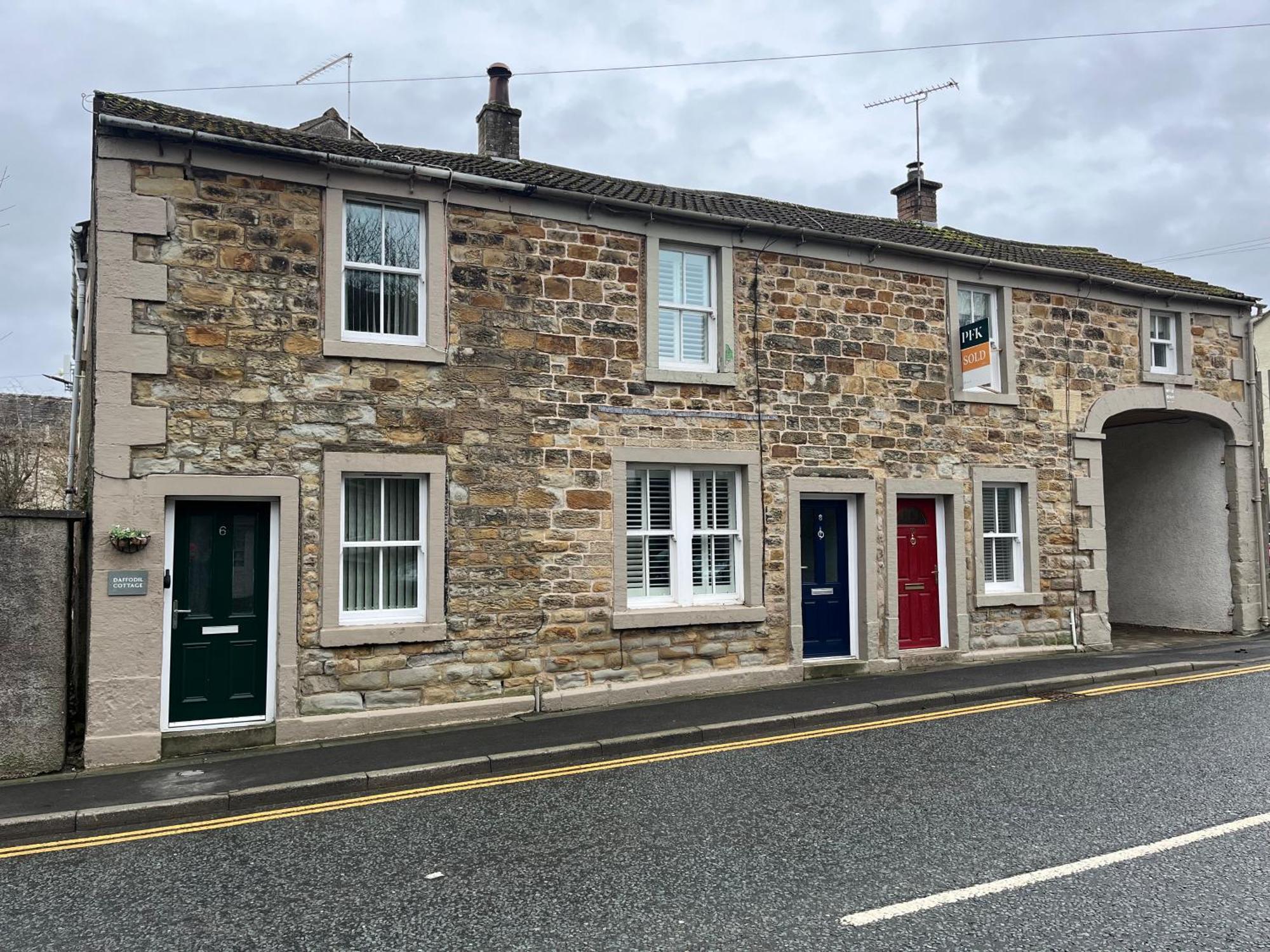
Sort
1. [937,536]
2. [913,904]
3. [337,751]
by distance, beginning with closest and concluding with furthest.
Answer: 1. [913,904]
2. [337,751]
3. [937,536]

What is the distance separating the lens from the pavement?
648 centimetres

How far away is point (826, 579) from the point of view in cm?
1148

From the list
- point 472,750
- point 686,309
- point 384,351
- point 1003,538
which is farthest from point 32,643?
point 1003,538

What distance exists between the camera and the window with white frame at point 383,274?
9.01 meters

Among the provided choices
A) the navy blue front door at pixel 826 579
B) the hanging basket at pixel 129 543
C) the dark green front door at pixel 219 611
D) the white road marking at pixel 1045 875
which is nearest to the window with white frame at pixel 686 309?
the navy blue front door at pixel 826 579

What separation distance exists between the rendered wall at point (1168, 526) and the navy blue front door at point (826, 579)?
770 centimetres

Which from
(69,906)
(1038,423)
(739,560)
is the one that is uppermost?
(1038,423)

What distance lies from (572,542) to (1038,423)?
25.3 feet

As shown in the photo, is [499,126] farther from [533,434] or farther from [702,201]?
[533,434]

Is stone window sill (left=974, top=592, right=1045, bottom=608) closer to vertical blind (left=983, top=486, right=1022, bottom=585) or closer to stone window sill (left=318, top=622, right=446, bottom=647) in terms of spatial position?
vertical blind (left=983, top=486, right=1022, bottom=585)

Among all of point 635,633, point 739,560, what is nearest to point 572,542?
point 635,633

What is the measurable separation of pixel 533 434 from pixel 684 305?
8.70 ft

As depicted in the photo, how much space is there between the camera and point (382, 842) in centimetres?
568

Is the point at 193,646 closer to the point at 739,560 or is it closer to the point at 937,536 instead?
the point at 739,560
